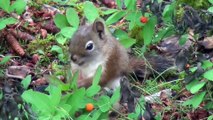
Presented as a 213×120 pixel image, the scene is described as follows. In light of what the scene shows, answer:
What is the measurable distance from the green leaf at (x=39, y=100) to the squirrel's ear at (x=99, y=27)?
158 centimetres

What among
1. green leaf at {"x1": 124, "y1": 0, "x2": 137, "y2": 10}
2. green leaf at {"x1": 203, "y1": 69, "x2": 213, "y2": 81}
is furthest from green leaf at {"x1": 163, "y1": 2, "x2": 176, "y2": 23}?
green leaf at {"x1": 203, "y1": 69, "x2": 213, "y2": 81}

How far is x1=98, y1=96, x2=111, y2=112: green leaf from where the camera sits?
3885 millimetres

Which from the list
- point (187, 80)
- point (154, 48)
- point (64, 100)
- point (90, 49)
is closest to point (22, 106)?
point (64, 100)

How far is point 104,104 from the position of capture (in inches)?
154

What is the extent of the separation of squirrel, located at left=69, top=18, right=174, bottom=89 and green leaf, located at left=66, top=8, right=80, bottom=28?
0.11m

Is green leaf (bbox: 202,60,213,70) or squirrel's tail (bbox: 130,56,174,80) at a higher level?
green leaf (bbox: 202,60,213,70)

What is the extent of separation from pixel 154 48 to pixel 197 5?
88cm

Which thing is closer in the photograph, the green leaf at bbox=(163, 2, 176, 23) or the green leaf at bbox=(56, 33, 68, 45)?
the green leaf at bbox=(163, 2, 176, 23)

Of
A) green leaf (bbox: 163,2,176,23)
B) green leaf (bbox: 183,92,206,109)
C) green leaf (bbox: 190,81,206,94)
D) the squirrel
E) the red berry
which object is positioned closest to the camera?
green leaf (bbox: 190,81,206,94)

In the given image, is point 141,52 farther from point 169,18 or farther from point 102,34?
point 169,18

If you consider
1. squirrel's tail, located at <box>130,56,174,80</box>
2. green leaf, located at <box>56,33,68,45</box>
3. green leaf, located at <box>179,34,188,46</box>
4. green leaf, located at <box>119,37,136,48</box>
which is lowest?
squirrel's tail, located at <box>130,56,174,80</box>

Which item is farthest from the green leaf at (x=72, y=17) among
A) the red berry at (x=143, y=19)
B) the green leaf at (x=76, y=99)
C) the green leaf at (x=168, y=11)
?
the green leaf at (x=76, y=99)

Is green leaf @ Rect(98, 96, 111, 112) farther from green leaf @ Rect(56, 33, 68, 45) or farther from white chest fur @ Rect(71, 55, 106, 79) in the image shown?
green leaf @ Rect(56, 33, 68, 45)

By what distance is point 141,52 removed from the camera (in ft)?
18.4
